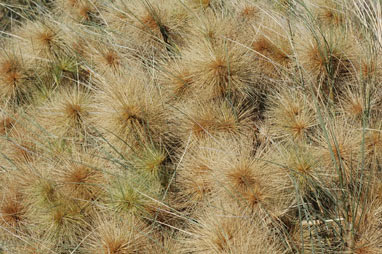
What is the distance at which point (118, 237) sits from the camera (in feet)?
5.62

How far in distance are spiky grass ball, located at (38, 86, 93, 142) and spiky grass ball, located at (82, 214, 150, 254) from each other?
476 mm

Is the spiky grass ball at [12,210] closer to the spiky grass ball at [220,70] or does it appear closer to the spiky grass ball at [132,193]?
the spiky grass ball at [132,193]

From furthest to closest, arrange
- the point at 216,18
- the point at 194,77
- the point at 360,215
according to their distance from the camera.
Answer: the point at 216,18 < the point at 194,77 < the point at 360,215

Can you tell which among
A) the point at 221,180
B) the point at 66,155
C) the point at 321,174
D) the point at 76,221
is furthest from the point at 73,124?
the point at 321,174

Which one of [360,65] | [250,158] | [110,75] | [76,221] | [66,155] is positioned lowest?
[76,221]

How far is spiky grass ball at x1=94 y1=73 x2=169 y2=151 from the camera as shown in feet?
6.37

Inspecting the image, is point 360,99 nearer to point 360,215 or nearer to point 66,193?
point 360,215

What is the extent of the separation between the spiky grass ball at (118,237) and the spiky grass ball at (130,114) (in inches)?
14.1

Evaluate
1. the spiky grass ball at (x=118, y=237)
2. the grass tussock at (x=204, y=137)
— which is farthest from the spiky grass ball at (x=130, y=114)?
the spiky grass ball at (x=118, y=237)

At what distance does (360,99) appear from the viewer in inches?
74.4

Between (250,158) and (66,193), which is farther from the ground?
(250,158)

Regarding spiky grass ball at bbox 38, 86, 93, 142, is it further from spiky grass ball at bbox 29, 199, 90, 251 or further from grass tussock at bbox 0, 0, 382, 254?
spiky grass ball at bbox 29, 199, 90, 251

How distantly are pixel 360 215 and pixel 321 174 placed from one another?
0.69 feet

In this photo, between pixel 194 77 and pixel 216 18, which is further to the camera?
pixel 216 18
